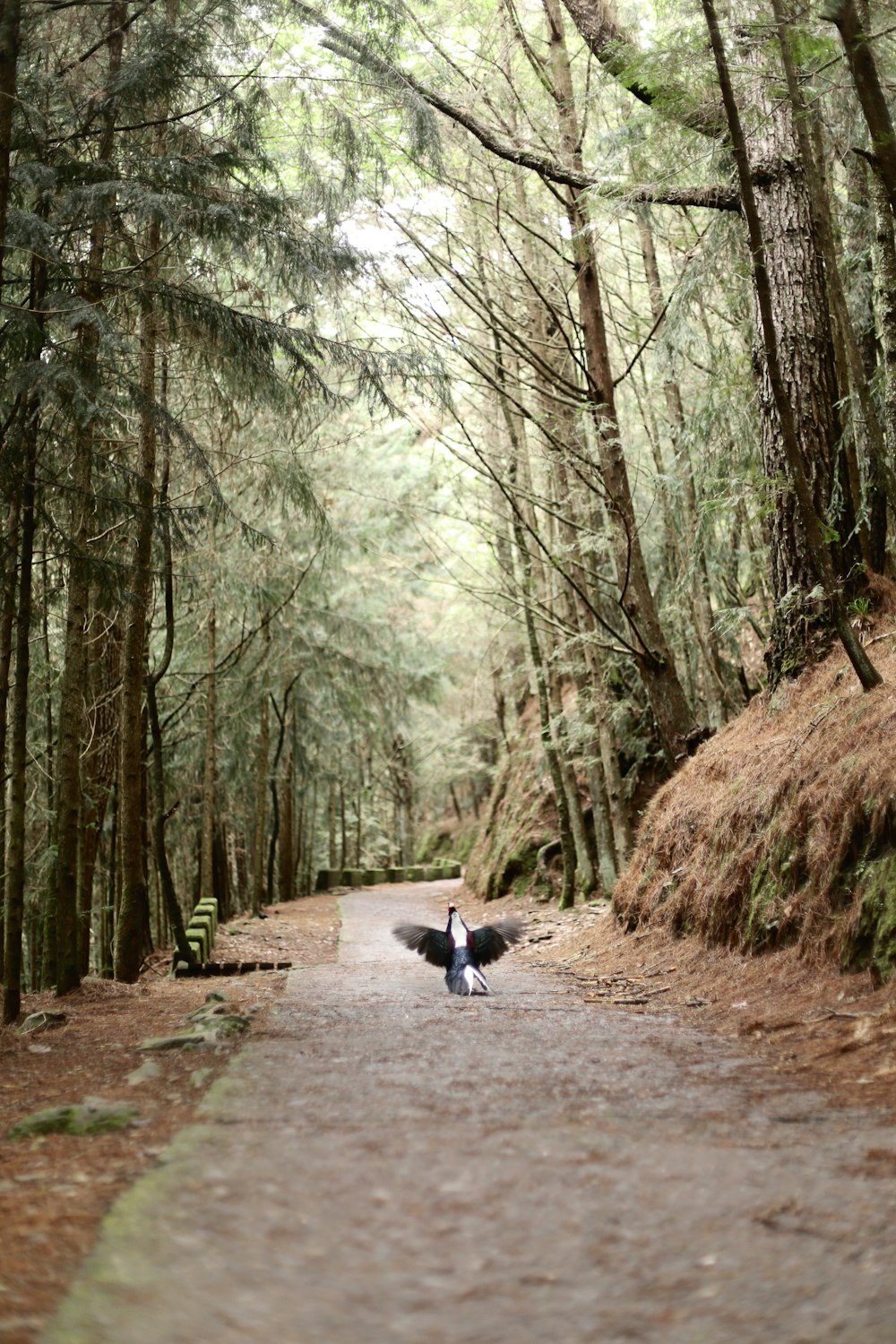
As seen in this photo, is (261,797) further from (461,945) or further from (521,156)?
(521,156)

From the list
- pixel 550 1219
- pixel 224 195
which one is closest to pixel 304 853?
pixel 224 195

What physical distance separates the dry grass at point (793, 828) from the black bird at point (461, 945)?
1.30m

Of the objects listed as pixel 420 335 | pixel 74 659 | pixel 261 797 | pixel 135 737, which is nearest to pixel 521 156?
pixel 420 335

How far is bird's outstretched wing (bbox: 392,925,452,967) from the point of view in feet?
23.6

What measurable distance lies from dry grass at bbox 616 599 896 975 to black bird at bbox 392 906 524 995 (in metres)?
1.30

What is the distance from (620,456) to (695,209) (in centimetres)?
426

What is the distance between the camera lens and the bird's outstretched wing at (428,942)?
7207 millimetres

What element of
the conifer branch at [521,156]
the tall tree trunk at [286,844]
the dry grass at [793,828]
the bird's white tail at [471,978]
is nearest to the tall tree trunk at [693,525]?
the conifer branch at [521,156]

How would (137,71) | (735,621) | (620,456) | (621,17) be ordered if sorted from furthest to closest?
(621,17) < (620,456) < (735,621) < (137,71)

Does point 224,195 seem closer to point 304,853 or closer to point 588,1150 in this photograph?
point 588,1150

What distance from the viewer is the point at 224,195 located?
24.8 ft

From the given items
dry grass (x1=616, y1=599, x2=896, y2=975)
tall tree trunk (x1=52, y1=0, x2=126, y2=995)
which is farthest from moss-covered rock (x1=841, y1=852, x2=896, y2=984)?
tall tree trunk (x1=52, y1=0, x2=126, y2=995)

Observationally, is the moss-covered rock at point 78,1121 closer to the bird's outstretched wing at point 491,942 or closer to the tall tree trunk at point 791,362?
the bird's outstretched wing at point 491,942

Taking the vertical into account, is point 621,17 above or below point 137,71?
above
